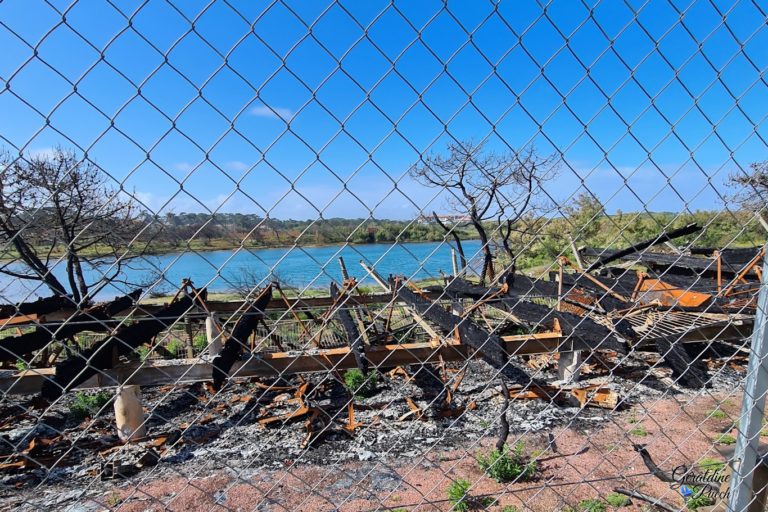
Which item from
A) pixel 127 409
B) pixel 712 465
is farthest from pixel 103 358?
pixel 712 465

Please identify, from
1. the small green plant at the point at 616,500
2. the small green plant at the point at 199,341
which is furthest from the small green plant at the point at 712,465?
the small green plant at the point at 199,341

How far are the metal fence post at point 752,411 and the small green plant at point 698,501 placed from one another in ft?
3.43

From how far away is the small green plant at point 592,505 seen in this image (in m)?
2.60

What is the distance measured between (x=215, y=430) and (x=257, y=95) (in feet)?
14.9

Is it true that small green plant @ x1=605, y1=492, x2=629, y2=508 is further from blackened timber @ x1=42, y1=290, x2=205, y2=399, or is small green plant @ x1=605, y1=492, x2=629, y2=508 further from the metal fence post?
blackened timber @ x1=42, y1=290, x2=205, y2=399

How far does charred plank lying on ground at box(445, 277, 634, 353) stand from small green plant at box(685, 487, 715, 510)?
945mm

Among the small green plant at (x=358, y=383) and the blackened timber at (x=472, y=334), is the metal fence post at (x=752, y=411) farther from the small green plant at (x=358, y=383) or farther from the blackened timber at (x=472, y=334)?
the small green plant at (x=358, y=383)

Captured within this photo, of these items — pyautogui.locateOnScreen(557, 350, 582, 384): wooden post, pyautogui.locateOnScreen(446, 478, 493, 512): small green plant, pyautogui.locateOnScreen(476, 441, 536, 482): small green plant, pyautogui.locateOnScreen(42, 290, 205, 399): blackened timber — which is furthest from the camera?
pyautogui.locateOnScreen(557, 350, 582, 384): wooden post

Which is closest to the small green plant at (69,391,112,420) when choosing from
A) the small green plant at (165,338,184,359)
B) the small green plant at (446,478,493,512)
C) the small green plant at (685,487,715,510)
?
the small green plant at (165,338,184,359)

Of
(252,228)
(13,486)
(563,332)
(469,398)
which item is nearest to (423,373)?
(469,398)

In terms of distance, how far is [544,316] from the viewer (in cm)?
310

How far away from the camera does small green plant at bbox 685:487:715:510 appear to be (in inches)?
98.4

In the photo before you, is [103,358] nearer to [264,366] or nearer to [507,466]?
[264,366]

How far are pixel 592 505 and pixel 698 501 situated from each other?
59 centimetres
